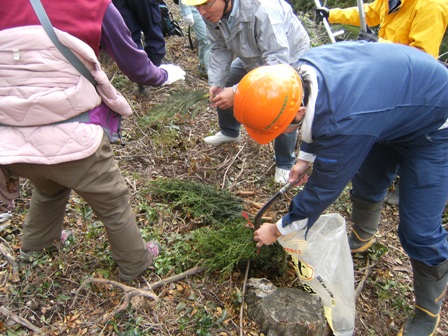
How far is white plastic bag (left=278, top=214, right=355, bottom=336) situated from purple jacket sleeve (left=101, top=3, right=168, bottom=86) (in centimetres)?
129

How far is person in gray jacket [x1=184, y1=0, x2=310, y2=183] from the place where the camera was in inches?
101

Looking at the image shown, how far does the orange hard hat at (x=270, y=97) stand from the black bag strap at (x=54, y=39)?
0.74 m

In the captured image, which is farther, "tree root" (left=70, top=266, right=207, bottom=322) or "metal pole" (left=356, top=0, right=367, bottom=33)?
"metal pole" (left=356, top=0, right=367, bottom=33)

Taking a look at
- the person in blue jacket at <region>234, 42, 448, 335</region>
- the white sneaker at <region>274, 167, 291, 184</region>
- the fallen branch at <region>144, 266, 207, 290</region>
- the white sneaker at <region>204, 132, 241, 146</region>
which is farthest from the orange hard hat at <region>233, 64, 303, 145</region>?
the white sneaker at <region>204, 132, 241, 146</region>

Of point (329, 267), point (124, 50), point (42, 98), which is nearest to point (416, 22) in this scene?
point (329, 267)

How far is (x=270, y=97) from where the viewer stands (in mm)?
1589

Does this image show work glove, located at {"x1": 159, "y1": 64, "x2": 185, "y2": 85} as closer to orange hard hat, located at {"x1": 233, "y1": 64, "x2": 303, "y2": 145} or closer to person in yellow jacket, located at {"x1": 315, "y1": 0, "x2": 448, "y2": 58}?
orange hard hat, located at {"x1": 233, "y1": 64, "x2": 303, "y2": 145}

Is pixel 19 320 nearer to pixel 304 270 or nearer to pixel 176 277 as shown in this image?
pixel 176 277

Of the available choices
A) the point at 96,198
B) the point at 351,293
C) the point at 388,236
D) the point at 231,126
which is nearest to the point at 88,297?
the point at 96,198

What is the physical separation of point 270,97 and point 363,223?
167 cm

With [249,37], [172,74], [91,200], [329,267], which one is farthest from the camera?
[249,37]

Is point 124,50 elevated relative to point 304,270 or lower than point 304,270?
elevated

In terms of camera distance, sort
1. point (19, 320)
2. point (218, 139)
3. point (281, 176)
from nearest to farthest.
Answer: point (19, 320) < point (281, 176) < point (218, 139)

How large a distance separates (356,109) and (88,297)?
6.51ft
